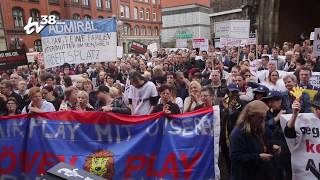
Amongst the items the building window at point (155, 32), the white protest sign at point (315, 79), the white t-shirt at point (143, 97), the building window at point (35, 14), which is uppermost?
the building window at point (35, 14)

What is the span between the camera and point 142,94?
241 inches

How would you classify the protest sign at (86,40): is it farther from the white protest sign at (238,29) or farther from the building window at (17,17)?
the building window at (17,17)

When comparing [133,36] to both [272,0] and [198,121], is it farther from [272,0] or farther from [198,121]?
[198,121]

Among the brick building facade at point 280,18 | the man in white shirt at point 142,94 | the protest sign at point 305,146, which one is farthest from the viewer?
the brick building facade at point 280,18

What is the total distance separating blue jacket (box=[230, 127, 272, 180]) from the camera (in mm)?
3545

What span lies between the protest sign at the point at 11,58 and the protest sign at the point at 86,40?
2.20m

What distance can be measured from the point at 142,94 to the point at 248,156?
291 cm

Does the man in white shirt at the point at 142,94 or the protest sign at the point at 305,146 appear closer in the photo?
the protest sign at the point at 305,146

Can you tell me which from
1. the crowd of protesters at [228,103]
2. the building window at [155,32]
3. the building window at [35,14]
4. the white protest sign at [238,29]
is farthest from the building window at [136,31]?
the crowd of protesters at [228,103]

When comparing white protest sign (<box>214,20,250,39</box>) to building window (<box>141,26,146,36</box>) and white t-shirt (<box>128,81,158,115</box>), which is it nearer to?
white t-shirt (<box>128,81,158,115</box>)

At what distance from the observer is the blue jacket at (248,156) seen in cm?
354

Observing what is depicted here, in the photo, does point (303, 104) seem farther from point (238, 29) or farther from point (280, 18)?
point (280, 18)

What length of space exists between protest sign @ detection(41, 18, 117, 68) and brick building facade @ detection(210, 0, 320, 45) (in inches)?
484

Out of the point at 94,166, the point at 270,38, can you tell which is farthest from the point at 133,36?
the point at 94,166
